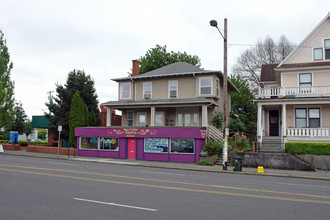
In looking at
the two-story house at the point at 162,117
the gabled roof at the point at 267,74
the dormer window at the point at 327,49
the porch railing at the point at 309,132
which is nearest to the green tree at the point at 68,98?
the two-story house at the point at 162,117

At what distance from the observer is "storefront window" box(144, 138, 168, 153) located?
25569 millimetres

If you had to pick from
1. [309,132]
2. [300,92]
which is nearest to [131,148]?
[309,132]

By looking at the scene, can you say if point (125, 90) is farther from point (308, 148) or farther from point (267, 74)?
point (308, 148)

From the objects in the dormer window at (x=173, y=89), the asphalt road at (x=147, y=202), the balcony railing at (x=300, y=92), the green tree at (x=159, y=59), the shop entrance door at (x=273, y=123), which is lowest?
the asphalt road at (x=147, y=202)

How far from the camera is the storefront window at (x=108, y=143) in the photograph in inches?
1101

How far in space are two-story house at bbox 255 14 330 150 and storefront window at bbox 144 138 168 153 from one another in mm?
8172

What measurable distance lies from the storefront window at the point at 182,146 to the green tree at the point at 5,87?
81.5ft

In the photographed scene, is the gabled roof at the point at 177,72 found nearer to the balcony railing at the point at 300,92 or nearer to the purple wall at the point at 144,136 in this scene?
the balcony railing at the point at 300,92

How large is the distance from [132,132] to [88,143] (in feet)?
18.3

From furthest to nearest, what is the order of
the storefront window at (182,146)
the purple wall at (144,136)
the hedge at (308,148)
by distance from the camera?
the storefront window at (182,146) < the purple wall at (144,136) < the hedge at (308,148)

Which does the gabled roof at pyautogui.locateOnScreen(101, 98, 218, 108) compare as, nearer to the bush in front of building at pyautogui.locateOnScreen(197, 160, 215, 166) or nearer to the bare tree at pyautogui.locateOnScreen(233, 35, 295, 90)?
the bush in front of building at pyautogui.locateOnScreen(197, 160, 215, 166)

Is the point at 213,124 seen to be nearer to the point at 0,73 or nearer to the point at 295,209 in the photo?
the point at 295,209

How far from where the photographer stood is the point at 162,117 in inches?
1188

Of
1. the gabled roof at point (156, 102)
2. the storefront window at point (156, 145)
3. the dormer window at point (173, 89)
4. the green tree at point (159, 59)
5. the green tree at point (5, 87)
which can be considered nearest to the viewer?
the storefront window at point (156, 145)
